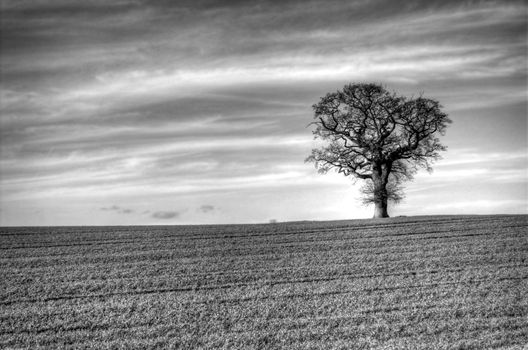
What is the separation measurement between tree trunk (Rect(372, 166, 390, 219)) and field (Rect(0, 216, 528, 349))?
815cm

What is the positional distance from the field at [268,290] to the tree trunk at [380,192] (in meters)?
8.15

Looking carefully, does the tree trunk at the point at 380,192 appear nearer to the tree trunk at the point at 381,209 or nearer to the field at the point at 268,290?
the tree trunk at the point at 381,209

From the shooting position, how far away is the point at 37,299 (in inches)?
845

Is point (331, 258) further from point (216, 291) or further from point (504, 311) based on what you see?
point (504, 311)

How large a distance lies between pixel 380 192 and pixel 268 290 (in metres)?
23.9

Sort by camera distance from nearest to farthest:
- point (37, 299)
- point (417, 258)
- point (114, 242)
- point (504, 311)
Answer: point (504, 311)
point (37, 299)
point (417, 258)
point (114, 242)

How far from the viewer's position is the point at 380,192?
4375 centimetres

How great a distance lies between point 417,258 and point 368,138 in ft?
61.8

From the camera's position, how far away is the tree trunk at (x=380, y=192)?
1725 inches

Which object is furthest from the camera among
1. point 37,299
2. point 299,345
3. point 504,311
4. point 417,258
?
point 417,258

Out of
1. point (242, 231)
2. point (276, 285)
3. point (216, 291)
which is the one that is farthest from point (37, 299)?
point (242, 231)

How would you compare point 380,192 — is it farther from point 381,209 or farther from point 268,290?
point 268,290

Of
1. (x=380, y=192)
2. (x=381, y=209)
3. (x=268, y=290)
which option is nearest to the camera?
(x=268, y=290)

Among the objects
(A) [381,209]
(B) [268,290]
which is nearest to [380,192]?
(A) [381,209]
